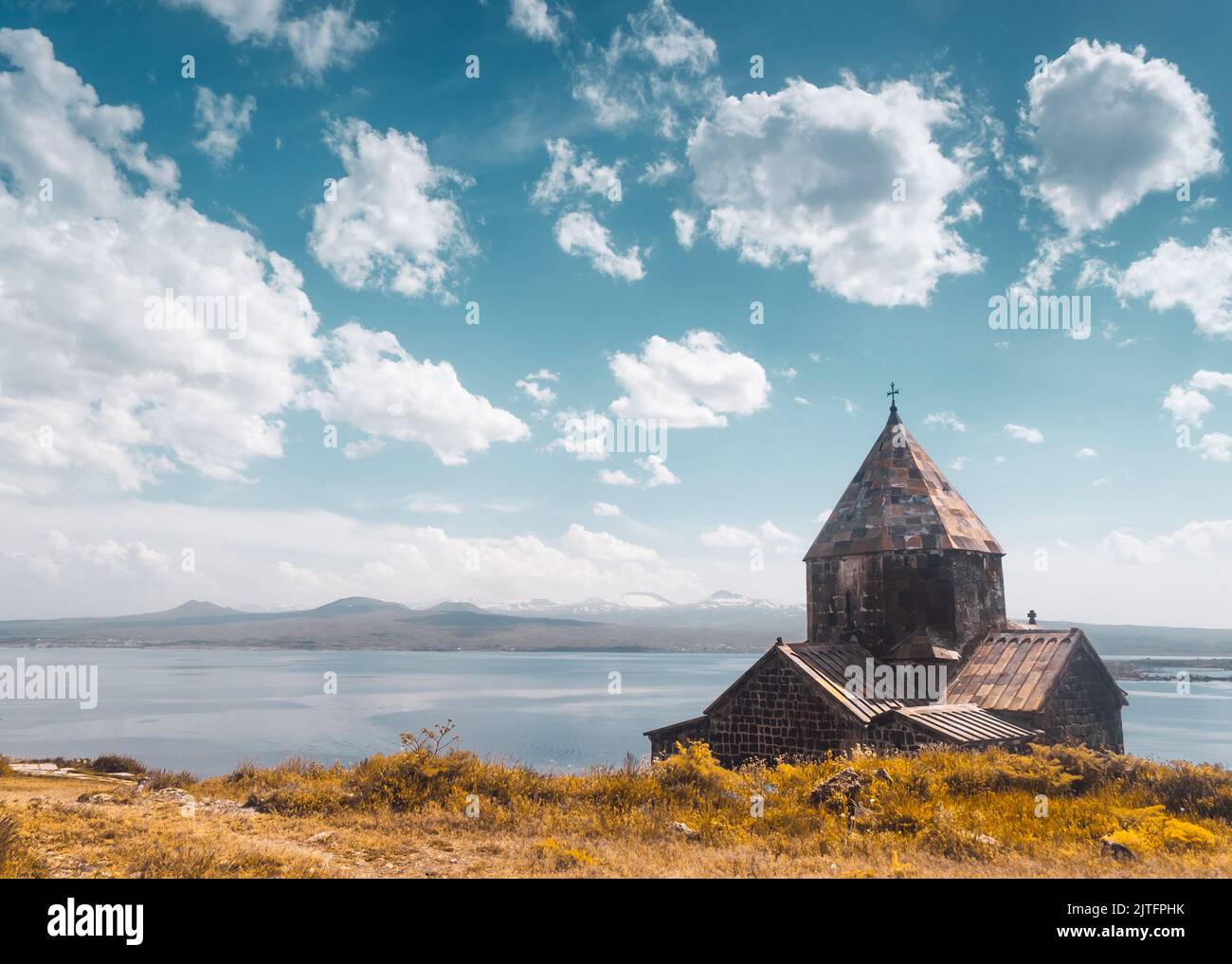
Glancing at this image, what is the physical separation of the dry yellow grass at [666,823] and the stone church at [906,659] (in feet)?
4.45

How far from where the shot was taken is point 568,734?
176ft

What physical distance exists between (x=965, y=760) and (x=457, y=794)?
7781 mm

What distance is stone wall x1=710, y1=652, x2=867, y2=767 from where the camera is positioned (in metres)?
14.0

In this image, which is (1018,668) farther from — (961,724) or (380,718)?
(380,718)

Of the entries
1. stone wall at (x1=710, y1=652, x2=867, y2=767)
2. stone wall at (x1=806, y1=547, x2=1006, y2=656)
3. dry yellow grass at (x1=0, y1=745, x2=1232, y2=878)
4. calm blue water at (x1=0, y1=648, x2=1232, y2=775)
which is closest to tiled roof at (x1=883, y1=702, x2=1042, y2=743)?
Answer: dry yellow grass at (x1=0, y1=745, x2=1232, y2=878)

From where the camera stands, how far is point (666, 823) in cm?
952

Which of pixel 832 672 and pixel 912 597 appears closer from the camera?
pixel 832 672

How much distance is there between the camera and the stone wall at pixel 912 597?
1650cm

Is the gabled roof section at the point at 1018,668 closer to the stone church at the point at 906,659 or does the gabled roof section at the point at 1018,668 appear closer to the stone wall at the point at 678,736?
the stone church at the point at 906,659

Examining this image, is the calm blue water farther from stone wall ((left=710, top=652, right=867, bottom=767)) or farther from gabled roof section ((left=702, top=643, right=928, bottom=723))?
gabled roof section ((left=702, top=643, right=928, bottom=723))

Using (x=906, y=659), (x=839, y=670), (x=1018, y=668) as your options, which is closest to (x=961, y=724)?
(x=906, y=659)

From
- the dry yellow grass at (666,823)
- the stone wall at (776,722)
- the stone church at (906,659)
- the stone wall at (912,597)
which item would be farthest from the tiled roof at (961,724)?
the stone wall at (912,597)

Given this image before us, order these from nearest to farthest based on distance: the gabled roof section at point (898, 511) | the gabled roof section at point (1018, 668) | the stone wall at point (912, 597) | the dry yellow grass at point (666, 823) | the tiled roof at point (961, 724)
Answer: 1. the dry yellow grass at point (666, 823)
2. the tiled roof at point (961, 724)
3. the gabled roof section at point (1018, 668)
4. the stone wall at point (912, 597)
5. the gabled roof section at point (898, 511)

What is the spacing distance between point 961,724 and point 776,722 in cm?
344
